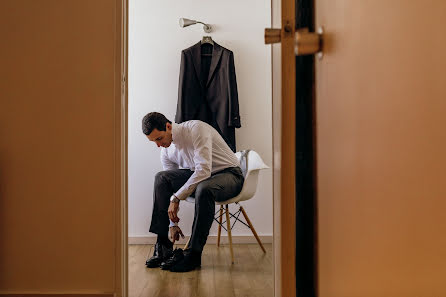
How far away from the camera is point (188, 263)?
9.39ft

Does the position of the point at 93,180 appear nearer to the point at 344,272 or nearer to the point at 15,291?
the point at 15,291

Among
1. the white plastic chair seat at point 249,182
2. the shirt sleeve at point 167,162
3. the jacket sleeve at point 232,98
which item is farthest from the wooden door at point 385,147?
the jacket sleeve at point 232,98

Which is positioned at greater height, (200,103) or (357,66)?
(200,103)

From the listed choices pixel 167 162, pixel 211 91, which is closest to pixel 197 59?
pixel 211 91

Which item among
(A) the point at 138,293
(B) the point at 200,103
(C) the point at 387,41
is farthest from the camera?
(B) the point at 200,103

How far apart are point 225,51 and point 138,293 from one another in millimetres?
2190

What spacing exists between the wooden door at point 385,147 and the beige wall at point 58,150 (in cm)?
130

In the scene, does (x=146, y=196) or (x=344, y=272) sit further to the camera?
(x=146, y=196)

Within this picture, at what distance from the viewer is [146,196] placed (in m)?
3.92

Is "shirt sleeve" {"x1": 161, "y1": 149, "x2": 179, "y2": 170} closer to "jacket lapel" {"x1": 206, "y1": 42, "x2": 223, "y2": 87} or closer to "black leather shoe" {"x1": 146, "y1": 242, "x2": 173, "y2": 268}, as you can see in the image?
"black leather shoe" {"x1": 146, "y1": 242, "x2": 173, "y2": 268}

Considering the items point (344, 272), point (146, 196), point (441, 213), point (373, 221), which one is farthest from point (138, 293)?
point (441, 213)

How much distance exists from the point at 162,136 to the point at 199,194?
453 millimetres

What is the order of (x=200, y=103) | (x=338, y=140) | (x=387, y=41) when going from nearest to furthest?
(x=387, y=41) → (x=338, y=140) → (x=200, y=103)

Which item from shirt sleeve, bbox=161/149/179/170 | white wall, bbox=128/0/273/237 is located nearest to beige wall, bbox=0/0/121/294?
shirt sleeve, bbox=161/149/179/170
